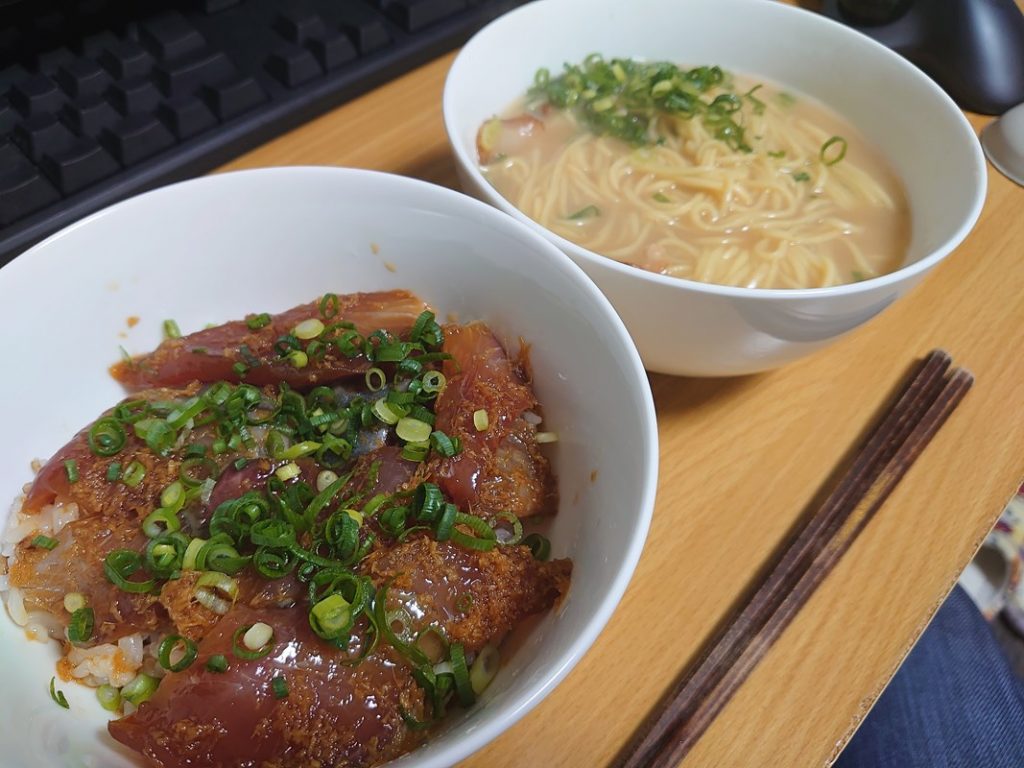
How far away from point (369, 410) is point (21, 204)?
0.94 m

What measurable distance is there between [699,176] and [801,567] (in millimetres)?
791

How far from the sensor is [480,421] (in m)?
1.00

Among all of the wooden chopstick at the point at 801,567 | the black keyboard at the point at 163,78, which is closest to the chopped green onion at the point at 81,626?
the wooden chopstick at the point at 801,567

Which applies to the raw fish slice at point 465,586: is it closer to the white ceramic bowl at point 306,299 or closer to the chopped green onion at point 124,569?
the white ceramic bowl at point 306,299

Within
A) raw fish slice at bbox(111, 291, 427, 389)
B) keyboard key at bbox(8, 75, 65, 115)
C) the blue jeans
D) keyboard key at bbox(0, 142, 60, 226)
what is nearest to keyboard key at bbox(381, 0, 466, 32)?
keyboard key at bbox(8, 75, 65, 115)

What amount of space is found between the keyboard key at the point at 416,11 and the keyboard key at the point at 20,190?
91cm

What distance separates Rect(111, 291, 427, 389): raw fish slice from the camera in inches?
43.8

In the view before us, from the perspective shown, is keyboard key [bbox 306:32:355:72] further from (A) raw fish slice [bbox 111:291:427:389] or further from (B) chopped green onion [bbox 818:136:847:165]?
(B) chopped green onion [bbox 818:136:847:165]

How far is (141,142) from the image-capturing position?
159cm

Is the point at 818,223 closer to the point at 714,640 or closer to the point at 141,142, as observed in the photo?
the point at 714,640

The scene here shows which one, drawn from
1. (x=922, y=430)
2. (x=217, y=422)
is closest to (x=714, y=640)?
(x=922, y=430)

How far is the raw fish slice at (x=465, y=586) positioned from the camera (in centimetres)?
86

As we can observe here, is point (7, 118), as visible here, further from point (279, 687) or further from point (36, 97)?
point (279, 687)

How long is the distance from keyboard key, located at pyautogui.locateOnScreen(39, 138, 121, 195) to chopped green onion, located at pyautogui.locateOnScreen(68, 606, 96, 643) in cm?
97
